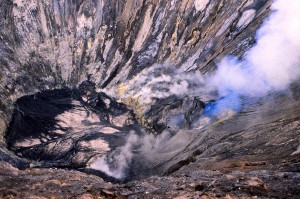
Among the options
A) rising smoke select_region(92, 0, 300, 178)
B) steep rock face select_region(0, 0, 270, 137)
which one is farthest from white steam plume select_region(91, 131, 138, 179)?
steep rock face select_region(0, 0, 270, 137)

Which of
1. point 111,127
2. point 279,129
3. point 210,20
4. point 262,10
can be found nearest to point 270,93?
point 279,129

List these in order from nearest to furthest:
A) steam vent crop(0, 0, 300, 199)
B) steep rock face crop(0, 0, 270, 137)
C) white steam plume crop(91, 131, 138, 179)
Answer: steam vent crop(0, 0, 300, 199) → white steam plume crop(91, 131, 138, 179) → steep rock face crop(0, 0, 270, 137)

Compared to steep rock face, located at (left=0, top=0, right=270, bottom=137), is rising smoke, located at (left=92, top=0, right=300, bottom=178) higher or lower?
lower

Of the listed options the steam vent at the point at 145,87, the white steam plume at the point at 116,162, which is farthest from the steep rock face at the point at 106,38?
the white steam plume at the point at 116,162

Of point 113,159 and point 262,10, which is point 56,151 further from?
point 262,10

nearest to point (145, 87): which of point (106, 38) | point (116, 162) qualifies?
point (106, 38)

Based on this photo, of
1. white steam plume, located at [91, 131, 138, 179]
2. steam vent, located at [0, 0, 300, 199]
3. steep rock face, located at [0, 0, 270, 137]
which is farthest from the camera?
steep rock face, located at [0, 0, 270, 137]

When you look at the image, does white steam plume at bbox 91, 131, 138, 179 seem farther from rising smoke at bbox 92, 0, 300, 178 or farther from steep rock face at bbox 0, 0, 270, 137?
steep rock face at bbox 0, 0, 270, 137
